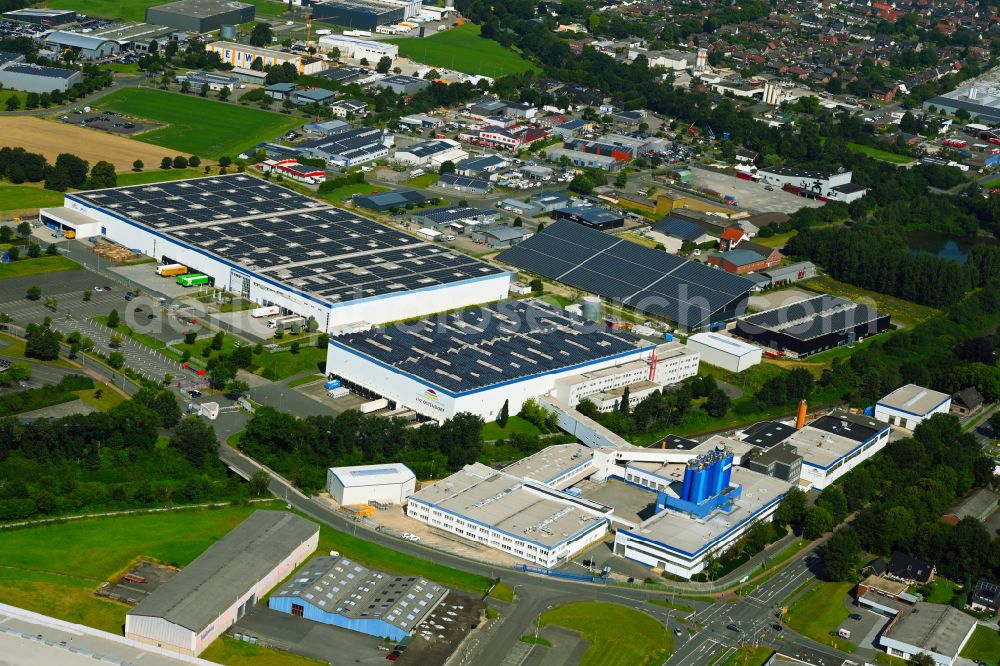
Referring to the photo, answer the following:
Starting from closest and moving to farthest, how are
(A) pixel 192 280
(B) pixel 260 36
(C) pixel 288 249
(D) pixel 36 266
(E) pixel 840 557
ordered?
(E) pixel 840 557 < (A) pixel 192 280 < (D) pixel 36 266 < (C) pixel 288 249 < (B) pixel 260 36

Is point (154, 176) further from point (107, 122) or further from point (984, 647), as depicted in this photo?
point (984, 647)

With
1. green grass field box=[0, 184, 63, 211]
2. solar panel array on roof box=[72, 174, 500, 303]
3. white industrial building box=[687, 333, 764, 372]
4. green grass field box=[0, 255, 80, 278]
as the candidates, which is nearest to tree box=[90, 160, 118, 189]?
green grass field box=[0, 184, 63, 211]

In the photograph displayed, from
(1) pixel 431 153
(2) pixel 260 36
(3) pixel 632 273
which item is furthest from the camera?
(2) pixel 260 36

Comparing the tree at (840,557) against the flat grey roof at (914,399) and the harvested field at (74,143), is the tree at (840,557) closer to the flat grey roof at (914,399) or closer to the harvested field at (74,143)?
the flat grey roof at (914,399)

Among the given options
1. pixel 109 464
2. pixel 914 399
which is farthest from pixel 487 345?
pixel 914 399

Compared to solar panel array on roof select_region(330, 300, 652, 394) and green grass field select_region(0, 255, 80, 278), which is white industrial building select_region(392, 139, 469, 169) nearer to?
green grass field select_region(0, 255, 80, 278)

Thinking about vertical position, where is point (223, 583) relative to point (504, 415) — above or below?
above

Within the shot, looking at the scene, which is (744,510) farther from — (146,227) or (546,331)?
(146,227)
